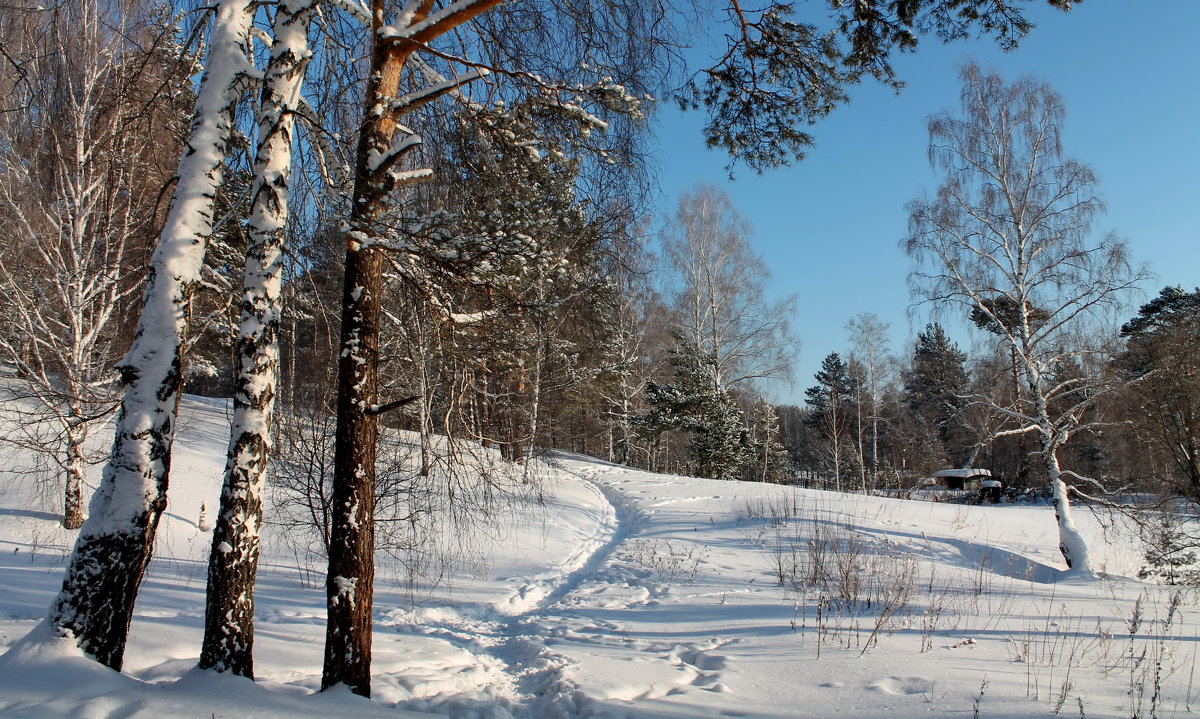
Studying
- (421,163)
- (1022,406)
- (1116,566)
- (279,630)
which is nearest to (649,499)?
(1022,406)

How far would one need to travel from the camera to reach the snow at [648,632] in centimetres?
296

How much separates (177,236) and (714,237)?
19.2 metres

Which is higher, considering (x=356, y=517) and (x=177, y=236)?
(x=177, y=236)

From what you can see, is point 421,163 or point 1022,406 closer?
point 421,163

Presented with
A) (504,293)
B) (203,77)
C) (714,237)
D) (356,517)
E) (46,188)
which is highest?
(714,237)

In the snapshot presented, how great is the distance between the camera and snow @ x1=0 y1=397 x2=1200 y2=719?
2.96 meters

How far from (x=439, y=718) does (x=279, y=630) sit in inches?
103

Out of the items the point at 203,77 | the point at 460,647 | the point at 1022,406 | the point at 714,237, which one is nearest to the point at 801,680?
the point at 460,647

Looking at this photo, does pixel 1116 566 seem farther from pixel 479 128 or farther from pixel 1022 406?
pixel 479 128

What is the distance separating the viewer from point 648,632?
488cm

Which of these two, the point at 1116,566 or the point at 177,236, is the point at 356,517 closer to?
the point at 177,236

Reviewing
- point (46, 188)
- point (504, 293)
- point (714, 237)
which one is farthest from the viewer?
point (714, 237)

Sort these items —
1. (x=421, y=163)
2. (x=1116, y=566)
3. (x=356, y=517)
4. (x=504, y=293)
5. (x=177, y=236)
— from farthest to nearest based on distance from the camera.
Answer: (x=1116, y=566) < (x=421, y=163) < (x=504, y=293) < (x=356, y=517) < (x=177, y=236)

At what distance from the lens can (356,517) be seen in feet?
10.2
